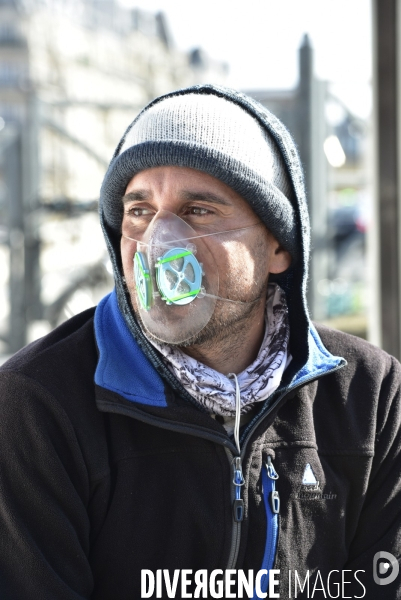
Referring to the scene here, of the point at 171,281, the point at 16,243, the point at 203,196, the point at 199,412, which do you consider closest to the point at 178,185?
the point at 203,196

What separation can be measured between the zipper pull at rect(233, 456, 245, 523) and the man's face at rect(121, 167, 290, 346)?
11.8 inches

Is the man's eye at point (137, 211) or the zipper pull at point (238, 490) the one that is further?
the man's eye at point (137, 211)

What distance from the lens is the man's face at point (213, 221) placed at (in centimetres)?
178

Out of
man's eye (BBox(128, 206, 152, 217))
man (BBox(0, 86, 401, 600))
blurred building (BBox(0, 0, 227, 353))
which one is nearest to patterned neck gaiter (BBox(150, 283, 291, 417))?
man (BBox(0, 86, 401, 600))

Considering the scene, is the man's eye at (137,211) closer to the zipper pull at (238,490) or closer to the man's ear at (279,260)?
the man's ear at (279,260)

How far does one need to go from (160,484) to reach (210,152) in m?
0.76

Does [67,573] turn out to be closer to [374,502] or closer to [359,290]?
[374,502]

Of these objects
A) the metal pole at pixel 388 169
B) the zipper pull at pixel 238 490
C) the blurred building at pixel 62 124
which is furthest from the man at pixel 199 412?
the blurred building at pixel 62 124

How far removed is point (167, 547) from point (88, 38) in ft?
15.0

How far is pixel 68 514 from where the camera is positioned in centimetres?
159

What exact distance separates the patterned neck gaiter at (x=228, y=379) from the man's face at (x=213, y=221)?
0.20ft

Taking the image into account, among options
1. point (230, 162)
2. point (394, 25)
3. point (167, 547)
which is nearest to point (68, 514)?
point (167, 547)

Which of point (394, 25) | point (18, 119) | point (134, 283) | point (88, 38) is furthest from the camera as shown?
point (88, 38)

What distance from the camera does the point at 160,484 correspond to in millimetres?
1687
